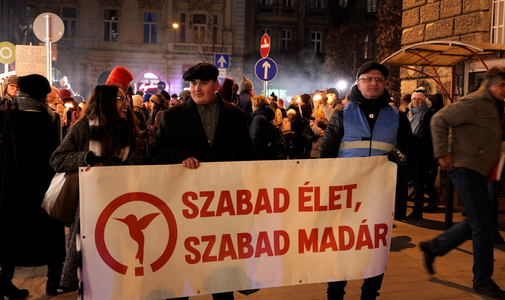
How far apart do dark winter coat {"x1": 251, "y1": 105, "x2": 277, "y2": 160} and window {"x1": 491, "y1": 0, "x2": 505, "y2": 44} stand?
15.8ft

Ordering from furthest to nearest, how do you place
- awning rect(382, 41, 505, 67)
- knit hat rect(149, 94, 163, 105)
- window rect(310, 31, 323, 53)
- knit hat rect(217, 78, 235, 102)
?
window rect(310, 31, 323, 53) → knit hat rect(149, 94, 163, 105) → knit hat rect(217, 78, 235, 102) → awning rect(382, 41, 505, 67)

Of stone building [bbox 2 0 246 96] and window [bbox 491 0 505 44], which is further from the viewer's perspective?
stone building [bbox 2 0 246 96]

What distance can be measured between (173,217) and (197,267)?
0.38 m

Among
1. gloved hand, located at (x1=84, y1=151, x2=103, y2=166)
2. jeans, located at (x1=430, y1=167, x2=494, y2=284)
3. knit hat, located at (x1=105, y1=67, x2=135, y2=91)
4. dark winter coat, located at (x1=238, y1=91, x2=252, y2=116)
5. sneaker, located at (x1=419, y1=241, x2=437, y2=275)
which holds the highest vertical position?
knit hat, located at (x1=105, y1=67, x2=135, y2=91)

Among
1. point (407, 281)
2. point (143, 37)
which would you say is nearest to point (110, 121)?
point (407, 281)

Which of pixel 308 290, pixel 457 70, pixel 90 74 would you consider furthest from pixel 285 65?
pixel 308 290

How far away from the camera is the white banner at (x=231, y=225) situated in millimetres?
3359

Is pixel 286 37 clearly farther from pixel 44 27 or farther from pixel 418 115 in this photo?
pixel 418 115

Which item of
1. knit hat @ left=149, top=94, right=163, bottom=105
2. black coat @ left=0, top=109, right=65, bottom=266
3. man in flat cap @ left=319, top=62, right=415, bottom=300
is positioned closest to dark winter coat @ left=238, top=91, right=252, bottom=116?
knit hat @ left=149, top=94, right=163, bottom=105

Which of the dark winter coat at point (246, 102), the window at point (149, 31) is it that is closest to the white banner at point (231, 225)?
the dark winter coat at point (246, 102)

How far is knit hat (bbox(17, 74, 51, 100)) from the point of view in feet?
15.4

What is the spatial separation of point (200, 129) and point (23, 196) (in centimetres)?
192

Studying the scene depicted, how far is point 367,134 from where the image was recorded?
3986mm

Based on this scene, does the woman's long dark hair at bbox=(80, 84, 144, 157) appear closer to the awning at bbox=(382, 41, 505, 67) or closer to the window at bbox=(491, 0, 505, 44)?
the awning at bbox=(382, 41, 505, 67)
